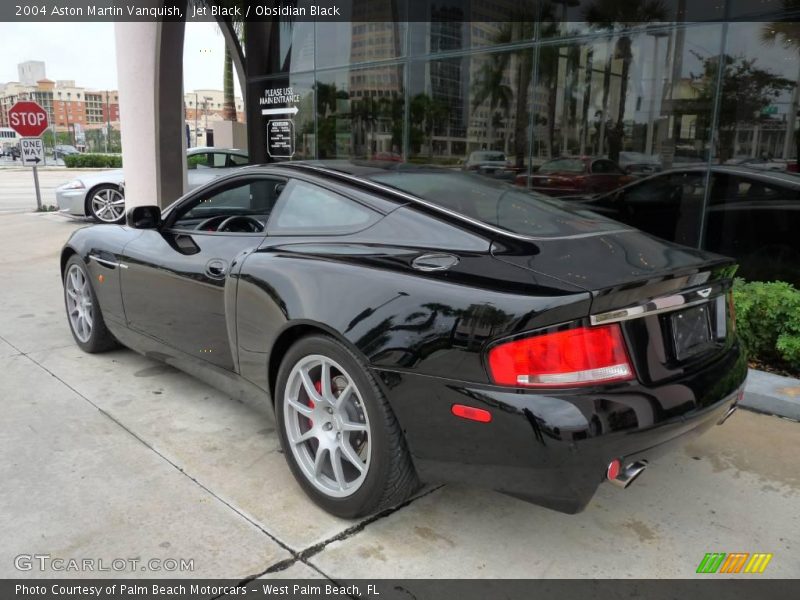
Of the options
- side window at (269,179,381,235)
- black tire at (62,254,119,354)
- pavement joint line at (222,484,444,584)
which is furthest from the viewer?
black tire at (62,254,119,354)

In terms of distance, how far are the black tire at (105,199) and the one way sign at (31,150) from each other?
3427 mm

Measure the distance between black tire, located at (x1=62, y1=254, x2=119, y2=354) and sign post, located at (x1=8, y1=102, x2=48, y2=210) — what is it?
1146 centimetres

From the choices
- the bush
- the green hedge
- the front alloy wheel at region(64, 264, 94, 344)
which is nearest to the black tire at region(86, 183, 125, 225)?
the front alloy wheel at region(64, 264, 94, 344)

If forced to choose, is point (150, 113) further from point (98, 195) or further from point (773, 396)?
point (773, 396)

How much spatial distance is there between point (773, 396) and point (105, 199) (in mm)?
11925

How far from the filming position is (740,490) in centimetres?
303

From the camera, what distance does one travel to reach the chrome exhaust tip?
7.17ft

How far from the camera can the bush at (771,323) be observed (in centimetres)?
423

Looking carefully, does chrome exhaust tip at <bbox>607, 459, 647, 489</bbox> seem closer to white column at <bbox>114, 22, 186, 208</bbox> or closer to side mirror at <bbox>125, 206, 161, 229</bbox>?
side mirror at <bbox>125, 206, 161, 229</bbox>

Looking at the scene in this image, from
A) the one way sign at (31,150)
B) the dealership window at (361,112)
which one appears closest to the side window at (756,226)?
the dealership window at (361,112)

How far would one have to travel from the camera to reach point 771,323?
4.37 metres

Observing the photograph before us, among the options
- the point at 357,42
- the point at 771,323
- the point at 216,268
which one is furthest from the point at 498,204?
the point at 357,42
